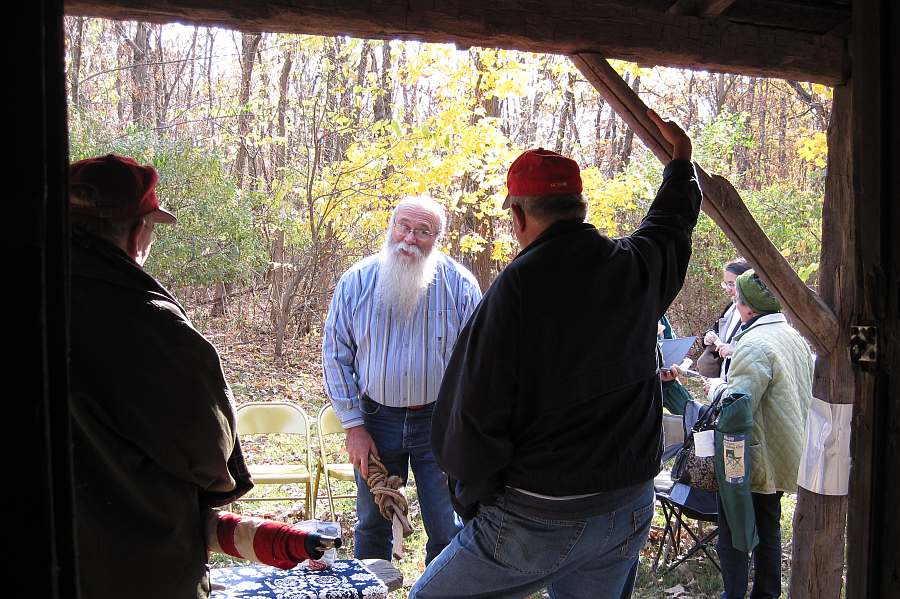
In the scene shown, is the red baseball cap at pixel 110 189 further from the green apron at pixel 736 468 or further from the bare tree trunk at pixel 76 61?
the bare tree trunk at pixel 76 61

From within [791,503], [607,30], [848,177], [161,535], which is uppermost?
[607,30]

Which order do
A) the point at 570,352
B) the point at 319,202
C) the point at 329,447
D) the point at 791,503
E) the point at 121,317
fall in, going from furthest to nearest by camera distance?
the point at 319,202
the point at 329,447
the point at 791,503
the point at 570,352
the point at 121,317

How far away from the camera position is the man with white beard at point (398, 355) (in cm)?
434

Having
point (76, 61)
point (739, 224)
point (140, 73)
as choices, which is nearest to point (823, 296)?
point (739, 224)

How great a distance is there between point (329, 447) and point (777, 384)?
578 centimetres

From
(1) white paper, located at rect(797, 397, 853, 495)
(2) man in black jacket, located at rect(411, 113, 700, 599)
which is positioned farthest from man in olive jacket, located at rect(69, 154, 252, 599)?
(1) white paper, located at rect(797, 397, 853, 495)

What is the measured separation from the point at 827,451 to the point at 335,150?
9.10m

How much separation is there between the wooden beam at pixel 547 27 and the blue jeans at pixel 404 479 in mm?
1951

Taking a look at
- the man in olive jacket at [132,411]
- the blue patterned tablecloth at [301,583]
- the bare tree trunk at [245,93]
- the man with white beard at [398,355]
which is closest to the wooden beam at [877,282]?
the man in olive jacket at [132,411]

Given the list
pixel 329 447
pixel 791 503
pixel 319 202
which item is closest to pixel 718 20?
pixel 791 503

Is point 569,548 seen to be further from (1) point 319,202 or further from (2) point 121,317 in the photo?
(1) point 319,202

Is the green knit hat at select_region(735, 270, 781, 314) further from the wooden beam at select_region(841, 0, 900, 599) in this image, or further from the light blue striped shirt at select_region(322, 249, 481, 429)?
the wooden beam at select_region(841, 0, 900, 599)

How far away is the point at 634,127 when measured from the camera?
12.1 feet

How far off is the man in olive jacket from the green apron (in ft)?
11.0
